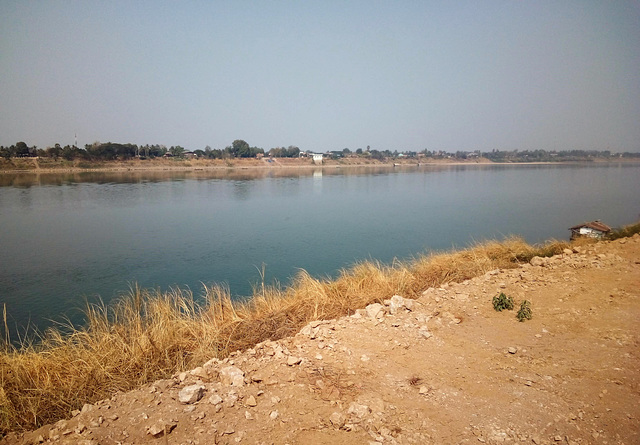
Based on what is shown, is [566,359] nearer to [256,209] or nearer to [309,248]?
[309,248]

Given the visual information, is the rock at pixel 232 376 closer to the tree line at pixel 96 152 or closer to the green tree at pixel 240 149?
the tree line at pixel 96 152

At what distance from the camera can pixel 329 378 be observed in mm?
3359

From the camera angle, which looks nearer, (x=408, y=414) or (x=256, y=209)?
(x=408, y=414)

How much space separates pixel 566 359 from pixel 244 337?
3.68m

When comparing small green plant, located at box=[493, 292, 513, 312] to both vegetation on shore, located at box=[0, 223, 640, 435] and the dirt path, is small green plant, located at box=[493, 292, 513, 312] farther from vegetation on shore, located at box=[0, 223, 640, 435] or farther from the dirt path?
vegetation on shore, located at box=[0, 223, 640, 435]

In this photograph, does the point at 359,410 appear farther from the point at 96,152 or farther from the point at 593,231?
the point at 96,152

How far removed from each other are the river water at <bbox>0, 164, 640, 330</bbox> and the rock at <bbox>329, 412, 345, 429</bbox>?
789 cm

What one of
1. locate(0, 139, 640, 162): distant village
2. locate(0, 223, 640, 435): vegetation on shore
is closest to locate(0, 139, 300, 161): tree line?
locate(0, 139, 640, 162): distant village

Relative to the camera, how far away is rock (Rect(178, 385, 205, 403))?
9.51 feet

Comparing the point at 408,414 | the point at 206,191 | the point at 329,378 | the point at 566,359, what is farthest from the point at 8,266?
the point at 206,191

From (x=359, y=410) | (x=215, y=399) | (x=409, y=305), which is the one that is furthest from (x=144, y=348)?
(x=409, y=305)

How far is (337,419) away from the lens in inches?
110

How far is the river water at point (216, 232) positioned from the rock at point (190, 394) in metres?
Answer: 7.45

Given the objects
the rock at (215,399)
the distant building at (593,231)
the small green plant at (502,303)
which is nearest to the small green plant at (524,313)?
the small green plant at (502,303)
